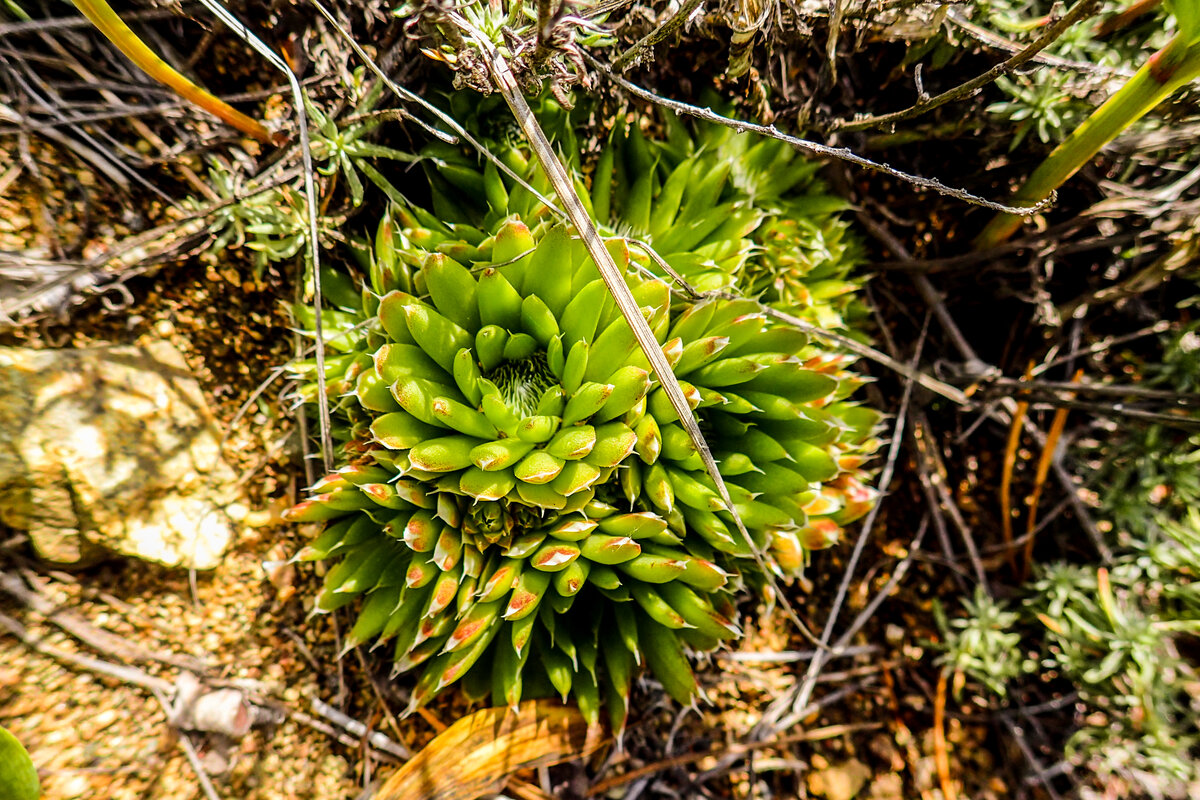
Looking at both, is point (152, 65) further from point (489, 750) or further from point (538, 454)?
point (489, 750)

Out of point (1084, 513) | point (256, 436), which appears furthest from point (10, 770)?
point (1084, 513)

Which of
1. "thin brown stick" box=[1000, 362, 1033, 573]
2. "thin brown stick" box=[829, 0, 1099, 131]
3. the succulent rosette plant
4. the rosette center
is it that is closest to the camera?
"thin brown stick" box=[829, 0, 1099, 131]

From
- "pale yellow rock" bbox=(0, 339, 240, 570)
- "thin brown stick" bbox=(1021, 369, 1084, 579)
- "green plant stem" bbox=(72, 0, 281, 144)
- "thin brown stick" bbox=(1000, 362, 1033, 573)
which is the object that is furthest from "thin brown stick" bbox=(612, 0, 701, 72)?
"thin brown stick" bbox=(1021, 369, 1084, 579)

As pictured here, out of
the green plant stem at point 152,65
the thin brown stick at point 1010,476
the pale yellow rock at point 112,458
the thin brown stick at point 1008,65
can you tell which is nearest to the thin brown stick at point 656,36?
the thin brown stick at point 1008,65

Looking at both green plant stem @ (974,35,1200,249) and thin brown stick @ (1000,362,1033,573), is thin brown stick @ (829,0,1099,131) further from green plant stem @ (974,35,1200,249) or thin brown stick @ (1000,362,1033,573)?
thin brown stick @ (1000,362,1033,573)

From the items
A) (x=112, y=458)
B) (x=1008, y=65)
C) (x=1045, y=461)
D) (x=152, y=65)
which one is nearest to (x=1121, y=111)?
(x=1008, y=65)

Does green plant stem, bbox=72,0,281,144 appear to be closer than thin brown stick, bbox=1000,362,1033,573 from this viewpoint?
Yes

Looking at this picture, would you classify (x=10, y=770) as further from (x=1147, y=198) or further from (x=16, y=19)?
(x=1147, y=198)
